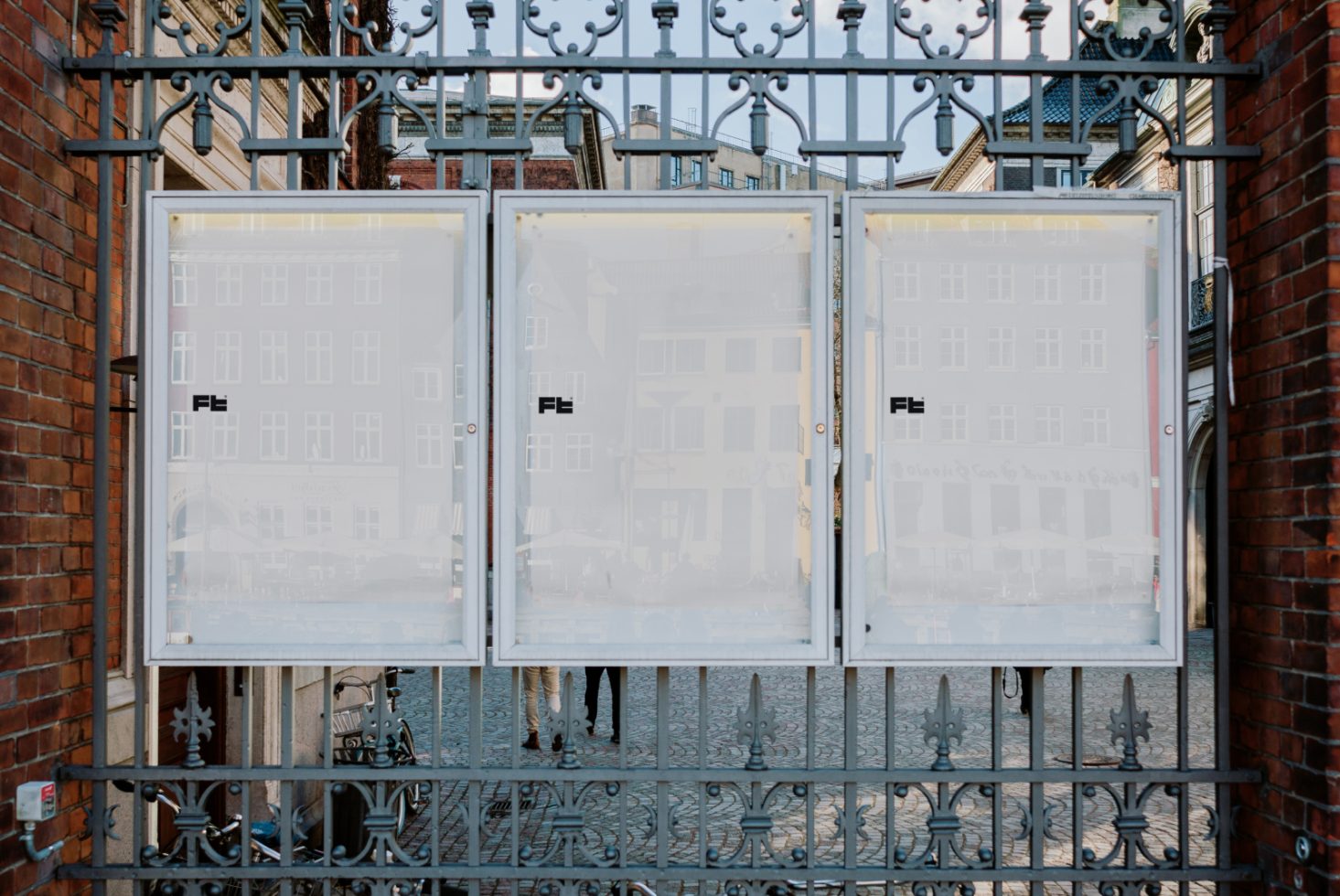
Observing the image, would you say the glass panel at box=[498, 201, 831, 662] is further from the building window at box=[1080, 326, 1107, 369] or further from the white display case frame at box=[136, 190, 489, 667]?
the building window at box=[1080, 326, 1107, 369]

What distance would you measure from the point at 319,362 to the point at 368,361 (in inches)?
6.9

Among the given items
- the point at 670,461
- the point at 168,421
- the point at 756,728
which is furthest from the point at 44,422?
the point at 756,728

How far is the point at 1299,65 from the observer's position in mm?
3039

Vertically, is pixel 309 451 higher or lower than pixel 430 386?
lower

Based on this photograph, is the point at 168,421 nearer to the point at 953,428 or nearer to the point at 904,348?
the point at 904,348

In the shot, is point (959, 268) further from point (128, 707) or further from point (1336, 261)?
point (128, 707)

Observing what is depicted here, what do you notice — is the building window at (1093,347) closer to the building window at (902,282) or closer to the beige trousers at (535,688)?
the building window at (902,282)

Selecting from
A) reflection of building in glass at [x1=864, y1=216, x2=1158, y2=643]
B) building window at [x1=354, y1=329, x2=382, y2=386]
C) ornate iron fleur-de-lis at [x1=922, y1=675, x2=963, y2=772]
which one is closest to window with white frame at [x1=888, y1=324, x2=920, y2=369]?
reflection of building in glass at [x1=864, y1=216, x2=1158, y2=643]

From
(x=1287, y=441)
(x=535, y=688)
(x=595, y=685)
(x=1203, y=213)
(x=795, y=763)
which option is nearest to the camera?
(x=1287, y=441)

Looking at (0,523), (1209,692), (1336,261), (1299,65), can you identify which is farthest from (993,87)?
(1209,692)

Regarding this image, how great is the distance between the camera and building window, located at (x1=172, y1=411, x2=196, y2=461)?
3277 millimetres

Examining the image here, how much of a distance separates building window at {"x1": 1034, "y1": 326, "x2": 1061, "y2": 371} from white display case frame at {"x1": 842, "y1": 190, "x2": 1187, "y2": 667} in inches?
14.1

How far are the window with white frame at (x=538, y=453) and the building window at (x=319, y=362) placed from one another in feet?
2.46

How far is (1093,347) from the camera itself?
328cm
